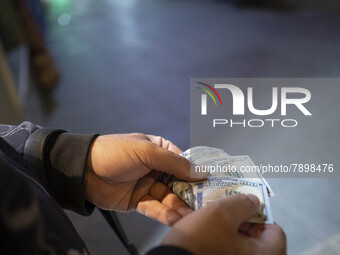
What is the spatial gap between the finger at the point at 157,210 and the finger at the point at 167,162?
0.25 feet

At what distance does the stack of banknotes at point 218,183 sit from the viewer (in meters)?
0.73

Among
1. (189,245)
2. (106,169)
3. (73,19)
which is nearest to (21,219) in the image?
(189,245)

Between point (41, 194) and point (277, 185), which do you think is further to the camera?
point (277, 185)

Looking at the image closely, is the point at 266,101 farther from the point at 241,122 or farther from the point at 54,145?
the point at 54,145

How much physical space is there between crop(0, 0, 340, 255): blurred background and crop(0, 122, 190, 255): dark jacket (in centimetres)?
43

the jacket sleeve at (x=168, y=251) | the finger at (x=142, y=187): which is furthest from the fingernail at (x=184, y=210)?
the jacket sleeve at (x=168, y=251)

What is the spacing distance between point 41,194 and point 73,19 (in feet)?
8.96

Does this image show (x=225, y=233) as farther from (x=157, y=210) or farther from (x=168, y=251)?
(x=157, y=210)

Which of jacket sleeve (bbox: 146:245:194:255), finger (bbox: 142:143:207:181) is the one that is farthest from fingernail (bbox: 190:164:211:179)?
jacket sleeve (bbox: 146:245:194:255)

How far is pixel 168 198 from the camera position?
30.0 inches

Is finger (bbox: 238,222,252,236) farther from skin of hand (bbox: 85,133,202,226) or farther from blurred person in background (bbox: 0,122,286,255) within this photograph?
skin of hand (bbox: 85,133,202,226)

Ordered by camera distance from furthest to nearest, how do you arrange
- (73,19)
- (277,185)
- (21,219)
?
(73,19), (277,185), (21,219)

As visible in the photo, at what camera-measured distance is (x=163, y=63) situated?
2.08 m

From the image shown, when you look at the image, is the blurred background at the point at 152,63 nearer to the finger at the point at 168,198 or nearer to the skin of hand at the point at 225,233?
the finger at the point at 168,198
